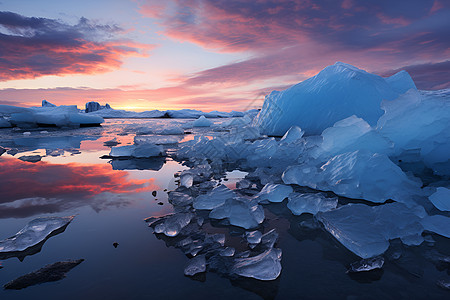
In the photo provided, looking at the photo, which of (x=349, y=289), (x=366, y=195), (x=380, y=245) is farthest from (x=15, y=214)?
(x=366, y=195)

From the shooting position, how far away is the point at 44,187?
78.5 inches

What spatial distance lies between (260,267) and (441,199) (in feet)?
4.72

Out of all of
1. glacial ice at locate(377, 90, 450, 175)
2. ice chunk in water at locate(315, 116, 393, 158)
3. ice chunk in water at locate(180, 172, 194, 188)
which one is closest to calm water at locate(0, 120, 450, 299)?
ice chunk in water at locate(180, 172, 194, 188)

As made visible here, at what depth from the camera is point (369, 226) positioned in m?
1.16

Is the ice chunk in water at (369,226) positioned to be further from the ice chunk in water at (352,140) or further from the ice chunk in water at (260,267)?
the ice chunk in water at (352,140)

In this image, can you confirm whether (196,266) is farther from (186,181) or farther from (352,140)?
(352,140)

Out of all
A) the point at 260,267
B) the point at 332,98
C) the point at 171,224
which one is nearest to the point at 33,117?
the point at 332,98

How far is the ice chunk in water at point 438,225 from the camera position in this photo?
119cm

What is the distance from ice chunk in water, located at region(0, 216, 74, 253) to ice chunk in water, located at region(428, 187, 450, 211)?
2355 mm

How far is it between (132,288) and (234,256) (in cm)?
43

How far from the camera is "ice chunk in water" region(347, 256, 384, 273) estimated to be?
0.92 meters

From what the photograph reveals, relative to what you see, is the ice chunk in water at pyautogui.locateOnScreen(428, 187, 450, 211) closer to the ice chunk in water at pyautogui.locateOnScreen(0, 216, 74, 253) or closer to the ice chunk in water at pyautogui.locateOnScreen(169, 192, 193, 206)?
the ice chunk in water at pyautogui.locateOnScreen(169, 192, 193, 206)

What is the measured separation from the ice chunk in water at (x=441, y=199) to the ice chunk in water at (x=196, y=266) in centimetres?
161

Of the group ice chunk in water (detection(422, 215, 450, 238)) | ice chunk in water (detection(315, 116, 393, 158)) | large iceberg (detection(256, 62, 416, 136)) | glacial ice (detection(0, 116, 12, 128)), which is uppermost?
large iceberg (detection(256, 62, 416, 136))
